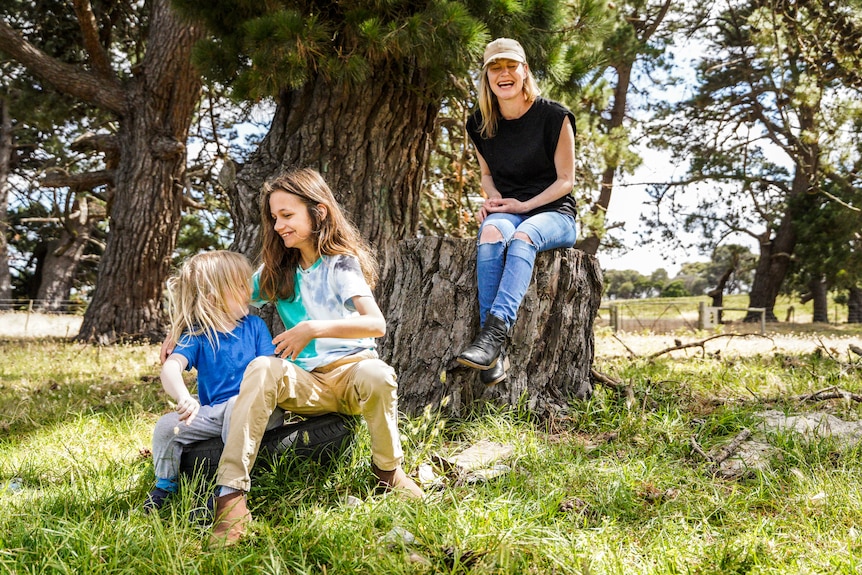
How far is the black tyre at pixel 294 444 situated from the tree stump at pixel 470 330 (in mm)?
677

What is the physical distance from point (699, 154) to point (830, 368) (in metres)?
12.1

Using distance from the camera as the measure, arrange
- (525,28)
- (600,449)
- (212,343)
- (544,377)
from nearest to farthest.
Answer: (212,343) → (600,449) → (544,377) → (525,28)

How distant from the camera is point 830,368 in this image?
396cm

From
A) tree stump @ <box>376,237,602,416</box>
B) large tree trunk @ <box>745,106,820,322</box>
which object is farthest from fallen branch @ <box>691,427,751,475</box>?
large tree trunk @ <box>745,106,820,322</box>

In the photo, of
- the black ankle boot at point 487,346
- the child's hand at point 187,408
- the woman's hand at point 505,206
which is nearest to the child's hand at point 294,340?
the child's hand at point 187,408

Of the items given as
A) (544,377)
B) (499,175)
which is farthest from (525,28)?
(544,377)

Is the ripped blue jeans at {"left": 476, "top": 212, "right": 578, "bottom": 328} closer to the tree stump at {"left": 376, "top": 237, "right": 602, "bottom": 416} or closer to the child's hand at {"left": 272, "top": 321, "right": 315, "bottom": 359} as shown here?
the tree stump at {"left": 376, "top": 237, "right": 602, "bottom": 416}

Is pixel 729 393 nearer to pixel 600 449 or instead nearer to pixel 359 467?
pixel 600 449

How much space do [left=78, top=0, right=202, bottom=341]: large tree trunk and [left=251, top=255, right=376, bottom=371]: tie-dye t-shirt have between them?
5.83 metres

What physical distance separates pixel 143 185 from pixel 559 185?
5.95 metres

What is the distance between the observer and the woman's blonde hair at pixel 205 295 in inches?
82.3

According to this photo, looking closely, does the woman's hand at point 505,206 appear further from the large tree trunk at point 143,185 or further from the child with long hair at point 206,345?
the large tree trunk at point 143,185

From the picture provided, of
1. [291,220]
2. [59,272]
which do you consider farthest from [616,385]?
[59,272]

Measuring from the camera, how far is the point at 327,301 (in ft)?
7.14
